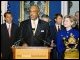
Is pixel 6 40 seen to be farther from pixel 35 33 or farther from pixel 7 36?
pixel 35 33

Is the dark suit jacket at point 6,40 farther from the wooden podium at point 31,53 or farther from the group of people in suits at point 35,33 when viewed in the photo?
the wooden podium at point 31,53

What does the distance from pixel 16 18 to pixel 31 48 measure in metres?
2.29

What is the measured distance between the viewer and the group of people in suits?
4.02 meters

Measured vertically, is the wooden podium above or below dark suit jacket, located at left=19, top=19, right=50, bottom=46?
below

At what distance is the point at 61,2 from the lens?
19.5ft

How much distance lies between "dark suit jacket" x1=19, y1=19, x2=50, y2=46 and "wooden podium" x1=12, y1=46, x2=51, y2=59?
68 centimetres

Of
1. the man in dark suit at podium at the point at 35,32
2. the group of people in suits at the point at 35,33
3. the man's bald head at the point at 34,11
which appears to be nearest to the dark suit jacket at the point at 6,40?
the group of people in suits at the point at 35,33

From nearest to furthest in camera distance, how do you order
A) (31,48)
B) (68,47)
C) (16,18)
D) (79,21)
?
1. (31,48)
2. (68,47)
3. (79,21)
4. (16,18)

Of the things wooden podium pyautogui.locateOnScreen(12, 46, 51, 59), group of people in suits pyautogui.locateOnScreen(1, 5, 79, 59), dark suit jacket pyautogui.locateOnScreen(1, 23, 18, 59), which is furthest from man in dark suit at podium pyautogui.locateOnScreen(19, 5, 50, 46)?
wooden podium pyautogui.locateOnScreen(12, 46, 51, 59)

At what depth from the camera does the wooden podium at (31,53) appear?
358 cm

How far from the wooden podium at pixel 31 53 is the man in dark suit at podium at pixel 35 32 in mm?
643

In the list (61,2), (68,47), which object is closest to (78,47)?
(68,47)

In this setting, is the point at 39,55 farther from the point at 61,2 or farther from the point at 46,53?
the point at 61,2

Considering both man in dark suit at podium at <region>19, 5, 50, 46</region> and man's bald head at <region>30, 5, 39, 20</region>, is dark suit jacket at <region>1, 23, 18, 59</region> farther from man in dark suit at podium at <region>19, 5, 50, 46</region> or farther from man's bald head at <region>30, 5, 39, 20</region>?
man's bald head at <region>30, 5, 39, 20</region>
